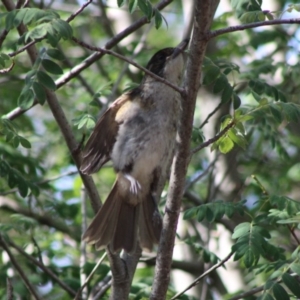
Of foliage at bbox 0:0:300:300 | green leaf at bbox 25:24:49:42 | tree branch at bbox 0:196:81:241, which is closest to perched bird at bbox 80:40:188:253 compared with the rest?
foliage at bbox 0:0:300:300

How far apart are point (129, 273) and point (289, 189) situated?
293 cm

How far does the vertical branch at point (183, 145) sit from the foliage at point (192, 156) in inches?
5.2

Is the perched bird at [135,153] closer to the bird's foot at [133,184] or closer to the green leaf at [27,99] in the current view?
the bird's foot at [133,184]

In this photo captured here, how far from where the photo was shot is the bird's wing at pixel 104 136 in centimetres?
417

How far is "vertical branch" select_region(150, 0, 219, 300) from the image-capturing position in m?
3.07

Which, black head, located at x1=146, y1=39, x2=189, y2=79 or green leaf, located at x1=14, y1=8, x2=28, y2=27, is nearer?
green leaf, located at x1=14, y1=8, x2=28, y2=27

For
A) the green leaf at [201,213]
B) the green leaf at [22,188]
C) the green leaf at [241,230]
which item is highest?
the green leaf at [22,188]

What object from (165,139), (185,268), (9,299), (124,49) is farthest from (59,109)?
(124,49)

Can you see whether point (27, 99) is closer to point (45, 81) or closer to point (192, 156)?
point (45, 81)

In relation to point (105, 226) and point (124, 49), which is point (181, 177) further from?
point (124, 49)

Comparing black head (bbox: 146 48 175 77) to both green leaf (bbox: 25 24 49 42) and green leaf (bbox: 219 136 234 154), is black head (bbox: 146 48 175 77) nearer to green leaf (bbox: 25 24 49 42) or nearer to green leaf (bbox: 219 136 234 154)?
green leaf (bbox: 219 136 234 154)

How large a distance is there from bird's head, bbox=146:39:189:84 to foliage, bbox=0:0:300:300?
20cm

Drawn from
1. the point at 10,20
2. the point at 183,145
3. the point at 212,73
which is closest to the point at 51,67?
the point at 10,20

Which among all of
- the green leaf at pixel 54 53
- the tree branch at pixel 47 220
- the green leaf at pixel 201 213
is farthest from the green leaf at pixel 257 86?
the tree branch at pixel 47 220
